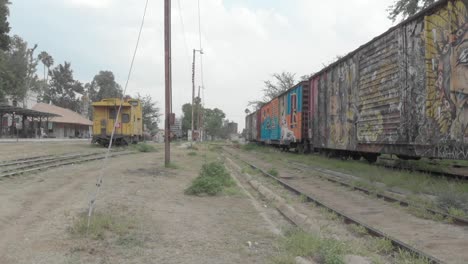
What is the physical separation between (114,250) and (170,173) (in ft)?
27.4

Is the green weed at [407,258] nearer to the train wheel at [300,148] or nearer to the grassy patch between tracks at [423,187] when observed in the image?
the grassy patch between tracks at [423,187]

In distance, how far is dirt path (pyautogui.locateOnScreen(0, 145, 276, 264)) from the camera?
461 centimetres

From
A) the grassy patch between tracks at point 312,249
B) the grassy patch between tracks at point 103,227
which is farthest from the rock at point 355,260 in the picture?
the grassy patch between tracks at point 103,227

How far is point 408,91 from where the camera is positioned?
10.1m

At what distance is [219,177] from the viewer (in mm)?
11102

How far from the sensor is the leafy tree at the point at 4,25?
3731 centimetres

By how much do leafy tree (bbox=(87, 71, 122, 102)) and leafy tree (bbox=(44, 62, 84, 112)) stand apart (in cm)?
556

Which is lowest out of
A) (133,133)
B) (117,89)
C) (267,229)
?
(267,229)

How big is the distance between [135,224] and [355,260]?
304 centimetres

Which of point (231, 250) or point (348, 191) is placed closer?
point (231, 250)

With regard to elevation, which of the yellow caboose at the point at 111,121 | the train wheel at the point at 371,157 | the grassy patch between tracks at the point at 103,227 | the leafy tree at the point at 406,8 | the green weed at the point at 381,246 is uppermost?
the leafy tree at the point at 406,8

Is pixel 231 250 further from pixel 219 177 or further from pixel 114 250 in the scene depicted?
pixel 219 177

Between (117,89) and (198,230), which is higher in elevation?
(117,89)

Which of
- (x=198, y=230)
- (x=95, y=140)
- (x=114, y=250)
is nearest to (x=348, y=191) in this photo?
(x=198, y=230)
